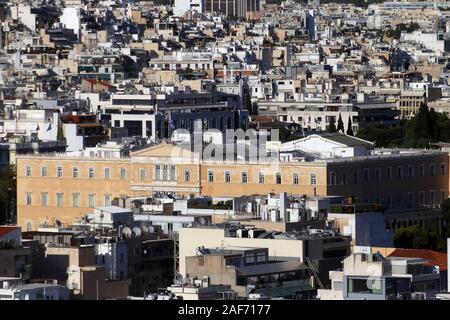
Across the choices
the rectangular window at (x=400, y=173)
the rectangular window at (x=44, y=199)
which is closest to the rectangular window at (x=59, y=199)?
the rectangular window at (x=44, y=199)

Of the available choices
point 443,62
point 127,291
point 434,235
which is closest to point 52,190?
point 434,235

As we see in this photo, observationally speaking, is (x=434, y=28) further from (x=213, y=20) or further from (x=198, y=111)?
(x=198, y=111)

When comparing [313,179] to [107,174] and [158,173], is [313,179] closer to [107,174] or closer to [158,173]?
[158,173]

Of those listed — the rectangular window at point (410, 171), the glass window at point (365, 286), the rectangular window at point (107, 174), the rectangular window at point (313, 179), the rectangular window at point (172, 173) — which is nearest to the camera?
the glass window at point (365, 286)

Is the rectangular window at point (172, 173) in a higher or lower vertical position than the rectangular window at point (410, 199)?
higher

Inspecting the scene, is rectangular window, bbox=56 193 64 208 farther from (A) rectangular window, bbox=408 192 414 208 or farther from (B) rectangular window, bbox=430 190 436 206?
(B) rectangular window, bbox=430 190 436 206

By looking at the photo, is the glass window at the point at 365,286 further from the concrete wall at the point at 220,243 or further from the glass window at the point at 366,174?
the glass window at the point at 366,174

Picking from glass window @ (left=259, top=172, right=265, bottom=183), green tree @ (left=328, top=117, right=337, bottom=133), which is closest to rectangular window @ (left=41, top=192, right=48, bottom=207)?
glass window @ (left=259, top=172, right=265, bottom=183)
